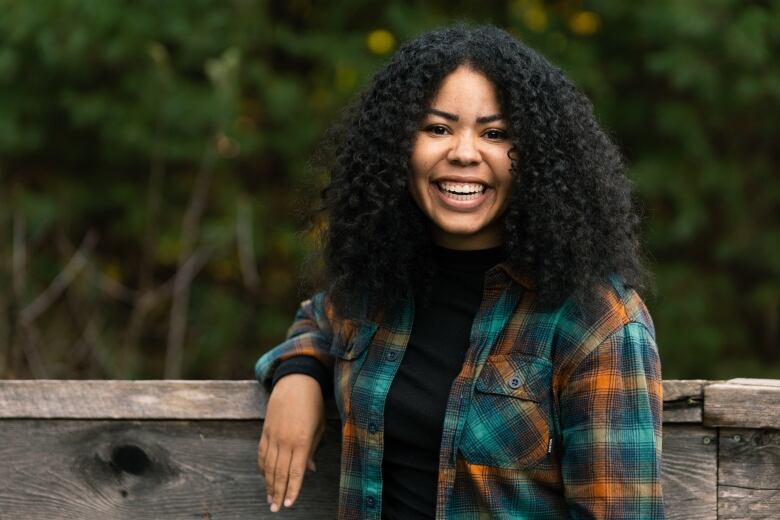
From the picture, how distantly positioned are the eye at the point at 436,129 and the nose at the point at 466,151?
1.5 inches

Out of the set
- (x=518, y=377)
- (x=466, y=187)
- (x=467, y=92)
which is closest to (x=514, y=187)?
(x=466, y=187)

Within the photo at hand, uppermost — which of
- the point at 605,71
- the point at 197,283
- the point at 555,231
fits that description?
the point at 605,71

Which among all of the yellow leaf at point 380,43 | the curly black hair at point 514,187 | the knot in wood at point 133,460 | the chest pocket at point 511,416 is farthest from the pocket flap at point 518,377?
the yellow leaf at point 380,43

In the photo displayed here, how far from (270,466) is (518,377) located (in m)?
0.56

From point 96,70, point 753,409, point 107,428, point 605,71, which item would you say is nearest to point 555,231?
point 753,409

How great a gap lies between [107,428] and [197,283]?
9.50 feet

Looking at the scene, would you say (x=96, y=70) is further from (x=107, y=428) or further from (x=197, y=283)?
(x=107, y=428)

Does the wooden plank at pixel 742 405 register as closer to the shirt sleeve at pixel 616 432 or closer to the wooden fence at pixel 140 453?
the shirt sleeve at pixel 616 432

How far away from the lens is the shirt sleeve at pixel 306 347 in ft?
7.80

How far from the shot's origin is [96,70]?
4.95 m

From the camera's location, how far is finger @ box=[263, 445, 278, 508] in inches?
89.2

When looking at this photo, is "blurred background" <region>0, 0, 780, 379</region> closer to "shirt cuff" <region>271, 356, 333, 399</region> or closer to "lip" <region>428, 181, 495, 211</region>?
"shirt cuff" <region>271, 356, 333, 399</region>

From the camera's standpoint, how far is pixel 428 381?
7.00 feet

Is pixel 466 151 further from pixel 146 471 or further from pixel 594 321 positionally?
pixel 146 471
